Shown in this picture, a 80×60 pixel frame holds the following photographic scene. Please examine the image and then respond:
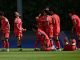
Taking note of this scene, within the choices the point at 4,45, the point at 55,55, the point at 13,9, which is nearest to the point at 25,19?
the point at 13,9

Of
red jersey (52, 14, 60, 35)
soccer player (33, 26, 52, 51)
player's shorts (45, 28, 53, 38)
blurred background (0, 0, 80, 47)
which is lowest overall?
soccer player (33, 26, 52, 51)

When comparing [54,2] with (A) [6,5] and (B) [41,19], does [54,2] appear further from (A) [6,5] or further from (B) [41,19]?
(B) [41,19]

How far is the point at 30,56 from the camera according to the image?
2034 centimetres

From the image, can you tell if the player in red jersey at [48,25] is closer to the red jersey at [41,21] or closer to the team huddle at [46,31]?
the team huddle at [46,31]

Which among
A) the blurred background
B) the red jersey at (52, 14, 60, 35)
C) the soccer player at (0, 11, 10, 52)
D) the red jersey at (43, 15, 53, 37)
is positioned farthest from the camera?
the blurred background

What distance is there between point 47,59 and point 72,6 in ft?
59.9

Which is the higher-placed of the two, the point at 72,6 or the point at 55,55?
the point at 72,6

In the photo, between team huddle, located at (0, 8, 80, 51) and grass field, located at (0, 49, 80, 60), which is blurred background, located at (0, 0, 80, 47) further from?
grass field, located at (0, 49, 80, 60)

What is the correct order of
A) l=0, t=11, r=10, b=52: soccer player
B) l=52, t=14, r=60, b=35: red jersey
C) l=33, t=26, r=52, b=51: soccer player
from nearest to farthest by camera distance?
l=33, t=26, r=52, b=51: soccer player < l=0, t=11, r=10, b=52: soccer player < l=52, t=14, r=60, b=35: red jersey

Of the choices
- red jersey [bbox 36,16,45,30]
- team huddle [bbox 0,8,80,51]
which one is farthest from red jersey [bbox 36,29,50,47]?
red jersey [bbox 36,16,45,30]

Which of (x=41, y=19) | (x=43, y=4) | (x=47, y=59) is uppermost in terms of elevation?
(x=43, y=4)

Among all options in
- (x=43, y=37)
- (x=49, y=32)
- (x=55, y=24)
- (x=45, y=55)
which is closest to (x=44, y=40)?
(x=43, y=37)

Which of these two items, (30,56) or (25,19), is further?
(25,19)

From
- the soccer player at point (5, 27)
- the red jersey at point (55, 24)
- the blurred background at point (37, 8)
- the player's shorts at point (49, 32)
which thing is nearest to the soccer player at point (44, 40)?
the player's shorts at point (49, 32)
